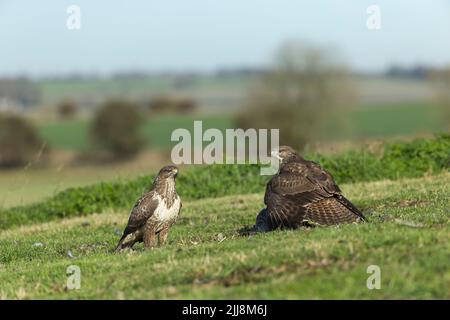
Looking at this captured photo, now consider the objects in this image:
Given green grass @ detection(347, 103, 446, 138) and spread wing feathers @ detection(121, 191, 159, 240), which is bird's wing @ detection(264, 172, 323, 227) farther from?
green grass @ detection(347, 103, 446, 138)

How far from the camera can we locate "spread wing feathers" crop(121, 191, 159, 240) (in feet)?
40.1

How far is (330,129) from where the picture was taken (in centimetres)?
7312

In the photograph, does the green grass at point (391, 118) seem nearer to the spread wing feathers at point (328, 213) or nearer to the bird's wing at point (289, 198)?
the bird's wing at point (289, 198)

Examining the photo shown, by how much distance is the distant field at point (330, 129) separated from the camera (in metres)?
72.4

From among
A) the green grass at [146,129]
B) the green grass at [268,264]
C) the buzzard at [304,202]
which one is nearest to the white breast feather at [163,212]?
the green grass at [268,264]

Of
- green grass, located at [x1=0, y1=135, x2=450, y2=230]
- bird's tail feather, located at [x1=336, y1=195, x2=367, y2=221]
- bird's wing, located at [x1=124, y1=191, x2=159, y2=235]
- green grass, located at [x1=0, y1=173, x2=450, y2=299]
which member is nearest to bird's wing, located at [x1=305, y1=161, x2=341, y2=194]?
bird's tail feather, located at [x1=336, y1=195, x2=367, y2=221]

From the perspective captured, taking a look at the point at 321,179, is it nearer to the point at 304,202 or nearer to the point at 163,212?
the point at 304,202

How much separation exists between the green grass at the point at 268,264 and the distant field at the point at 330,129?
53.7m

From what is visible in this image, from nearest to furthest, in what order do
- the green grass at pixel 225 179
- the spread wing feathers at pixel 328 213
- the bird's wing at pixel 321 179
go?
1. the spread wing feathers at pixel 328 213
2. the bird's wing at pixel 321 179
3. the green grass at pixel 225 179

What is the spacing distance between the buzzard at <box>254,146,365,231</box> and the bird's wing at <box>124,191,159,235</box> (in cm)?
189

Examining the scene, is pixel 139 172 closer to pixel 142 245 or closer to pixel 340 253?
pixel 142 245

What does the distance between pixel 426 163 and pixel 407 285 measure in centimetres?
1312
